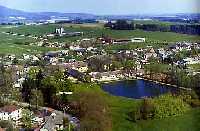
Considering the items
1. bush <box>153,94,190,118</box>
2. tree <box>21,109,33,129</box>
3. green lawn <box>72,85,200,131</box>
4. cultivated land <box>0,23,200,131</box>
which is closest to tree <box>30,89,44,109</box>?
tree <box>21,109,33,129</box>

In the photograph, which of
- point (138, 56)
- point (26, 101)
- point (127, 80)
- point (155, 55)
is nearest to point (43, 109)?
point (26, 101)

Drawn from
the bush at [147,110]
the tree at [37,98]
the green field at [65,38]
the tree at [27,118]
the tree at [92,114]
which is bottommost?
the tree at [27,118]

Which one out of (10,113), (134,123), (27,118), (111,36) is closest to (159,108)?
(134,123)

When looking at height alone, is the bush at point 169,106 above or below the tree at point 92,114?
below

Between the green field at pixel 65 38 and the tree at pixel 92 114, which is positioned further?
the green field at pixel 65 38

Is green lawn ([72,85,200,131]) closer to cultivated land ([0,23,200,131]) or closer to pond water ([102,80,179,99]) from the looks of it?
cultivated land ([0,23,200,131])

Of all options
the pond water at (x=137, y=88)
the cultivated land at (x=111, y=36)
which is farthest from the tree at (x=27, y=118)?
the pond water at (x=137, y=88)

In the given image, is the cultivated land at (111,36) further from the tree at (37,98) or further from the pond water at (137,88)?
the pond water at (137,88)

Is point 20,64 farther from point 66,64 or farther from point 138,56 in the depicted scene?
point 138,56
